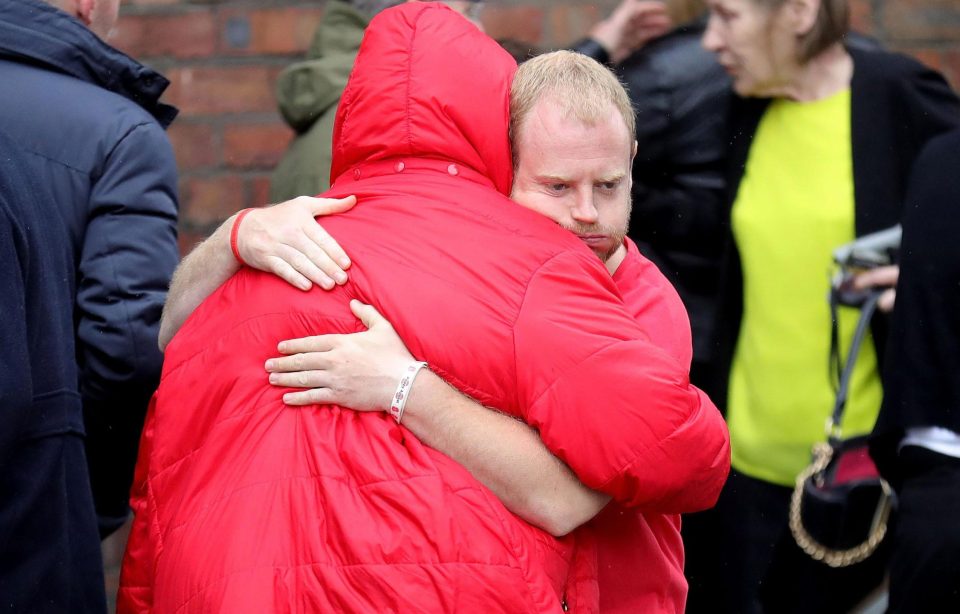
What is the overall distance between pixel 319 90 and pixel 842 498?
4.60 feet

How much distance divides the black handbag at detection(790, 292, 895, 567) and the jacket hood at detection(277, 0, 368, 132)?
1236 mm

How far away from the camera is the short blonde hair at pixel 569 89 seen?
1.86 m

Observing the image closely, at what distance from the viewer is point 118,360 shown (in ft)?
8.32

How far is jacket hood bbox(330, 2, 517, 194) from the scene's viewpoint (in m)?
1.84

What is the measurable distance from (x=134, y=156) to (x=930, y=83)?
5.63ft

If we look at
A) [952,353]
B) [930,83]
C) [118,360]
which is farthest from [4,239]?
[930,83]

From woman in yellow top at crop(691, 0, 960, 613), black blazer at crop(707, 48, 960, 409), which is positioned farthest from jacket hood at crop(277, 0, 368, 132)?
black blazer at crop(707, 48, 960, 409)

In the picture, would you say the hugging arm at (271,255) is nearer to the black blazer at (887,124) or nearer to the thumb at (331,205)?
the thumb at (331,205)

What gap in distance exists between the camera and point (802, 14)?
319 cm

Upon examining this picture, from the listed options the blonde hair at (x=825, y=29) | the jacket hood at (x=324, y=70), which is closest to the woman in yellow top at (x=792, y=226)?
the blonde hair at (x=825, y=29)

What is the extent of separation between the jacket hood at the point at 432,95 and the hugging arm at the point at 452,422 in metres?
0.26

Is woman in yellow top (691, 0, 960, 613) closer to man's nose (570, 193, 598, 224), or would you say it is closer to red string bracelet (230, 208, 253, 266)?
man's nose (570, 193, 598, 224)

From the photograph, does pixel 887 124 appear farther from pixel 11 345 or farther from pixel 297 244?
pixel 11 345

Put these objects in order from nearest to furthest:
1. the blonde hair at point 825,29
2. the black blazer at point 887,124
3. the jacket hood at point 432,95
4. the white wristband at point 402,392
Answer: the white wristband at point 402,392 → the jacket hood at point 432,95 → the black blazer at point 887,124 → the blonde hair at point 825,29
